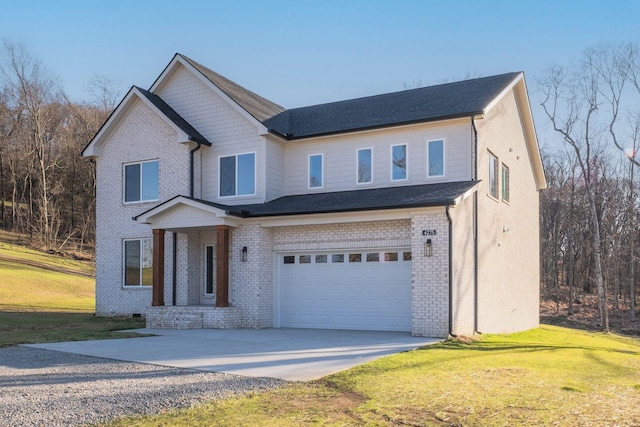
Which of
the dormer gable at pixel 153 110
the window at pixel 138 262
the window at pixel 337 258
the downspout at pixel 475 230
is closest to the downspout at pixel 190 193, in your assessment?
the dormer gable at pixel 153 110

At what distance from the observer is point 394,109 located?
61.3 ft

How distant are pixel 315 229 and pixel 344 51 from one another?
30.7ft

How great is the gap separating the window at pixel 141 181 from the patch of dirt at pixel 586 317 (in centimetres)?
2290

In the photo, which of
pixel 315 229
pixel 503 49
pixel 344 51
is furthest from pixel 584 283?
pixel 315 229

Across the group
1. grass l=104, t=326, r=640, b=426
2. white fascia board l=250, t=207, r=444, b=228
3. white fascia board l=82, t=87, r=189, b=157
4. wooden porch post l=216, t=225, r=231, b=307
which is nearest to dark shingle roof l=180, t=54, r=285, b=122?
white fascia board l=82, t=87, r=189, b=157

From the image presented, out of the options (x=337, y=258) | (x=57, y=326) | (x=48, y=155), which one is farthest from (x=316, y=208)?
(x=48, y=155)

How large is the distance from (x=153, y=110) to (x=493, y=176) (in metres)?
11.5

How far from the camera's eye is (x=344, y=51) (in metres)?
23.1

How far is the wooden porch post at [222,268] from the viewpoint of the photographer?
1691 centimetres

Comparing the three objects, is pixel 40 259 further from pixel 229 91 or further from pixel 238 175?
pixel 238 175

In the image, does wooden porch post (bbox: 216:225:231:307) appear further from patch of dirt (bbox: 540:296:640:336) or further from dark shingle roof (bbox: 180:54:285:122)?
patch of dirt (bbox: 540:296:640:336)

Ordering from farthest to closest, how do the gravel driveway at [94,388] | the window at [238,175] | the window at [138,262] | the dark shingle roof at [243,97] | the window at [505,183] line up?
the window at [138,262] → the window at [505,183] → the dark shingle roof at [243,97] → the window at [238,175] → the gravel driveway at [94,388]

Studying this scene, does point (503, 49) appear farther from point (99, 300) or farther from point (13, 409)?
point (13, 409)

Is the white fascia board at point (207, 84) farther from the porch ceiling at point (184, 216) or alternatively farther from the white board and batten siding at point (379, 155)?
the porch ceiling at point (184, 216)
